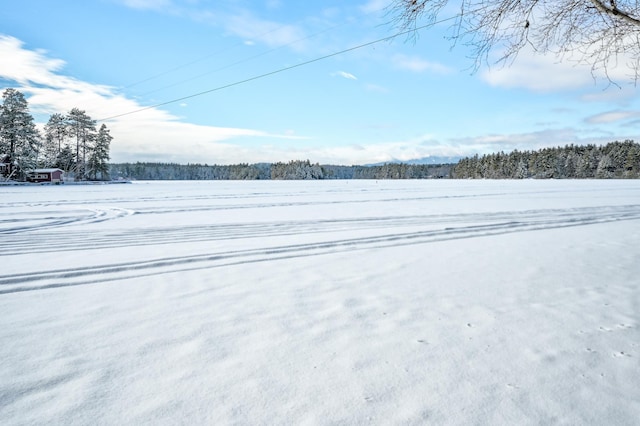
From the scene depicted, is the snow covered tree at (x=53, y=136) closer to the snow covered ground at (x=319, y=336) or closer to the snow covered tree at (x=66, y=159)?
the snow covered tree at (x=66, y=159)

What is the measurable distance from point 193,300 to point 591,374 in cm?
367

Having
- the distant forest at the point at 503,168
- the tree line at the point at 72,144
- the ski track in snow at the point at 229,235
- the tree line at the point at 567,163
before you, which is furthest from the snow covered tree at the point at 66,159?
the tree line at the point at 567,163

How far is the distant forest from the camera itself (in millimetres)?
102875

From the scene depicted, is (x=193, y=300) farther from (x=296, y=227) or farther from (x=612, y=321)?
(x=296, y=227)

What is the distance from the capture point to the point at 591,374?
2.43m

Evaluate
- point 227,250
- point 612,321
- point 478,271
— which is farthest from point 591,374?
point 227,250

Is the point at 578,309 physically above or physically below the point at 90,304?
above

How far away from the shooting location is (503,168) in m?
126

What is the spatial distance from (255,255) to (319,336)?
355 cm

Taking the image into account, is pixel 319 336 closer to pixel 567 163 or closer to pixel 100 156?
pixel 100 156

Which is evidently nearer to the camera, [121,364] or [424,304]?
[121,364]

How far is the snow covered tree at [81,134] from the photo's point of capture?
60.4m

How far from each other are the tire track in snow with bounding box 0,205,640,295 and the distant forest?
102552 mm

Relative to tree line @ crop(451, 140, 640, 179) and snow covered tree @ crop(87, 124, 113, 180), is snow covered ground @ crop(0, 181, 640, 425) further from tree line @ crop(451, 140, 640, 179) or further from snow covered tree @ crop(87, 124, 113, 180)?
tree line @ crop(451, 140, 640, 179)
